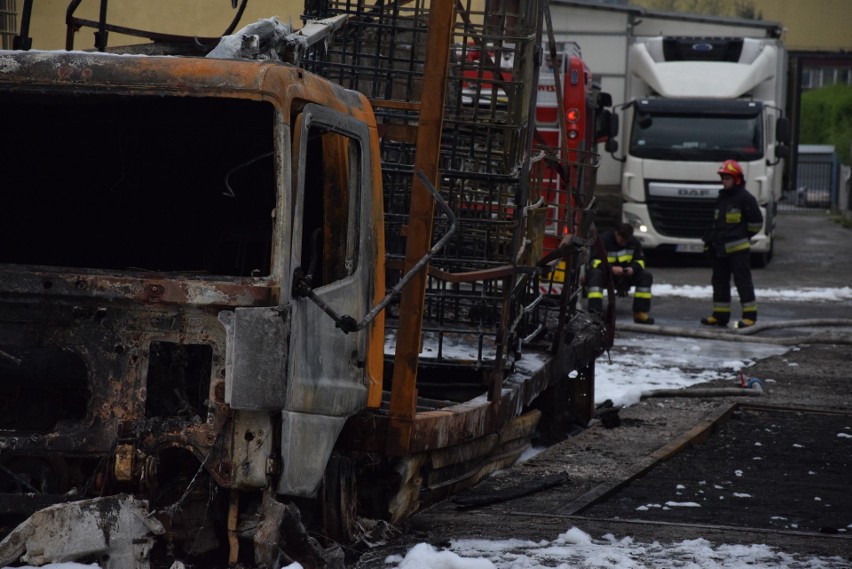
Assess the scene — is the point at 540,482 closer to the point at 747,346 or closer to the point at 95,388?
the point at 95,388

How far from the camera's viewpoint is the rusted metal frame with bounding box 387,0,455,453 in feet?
17.4

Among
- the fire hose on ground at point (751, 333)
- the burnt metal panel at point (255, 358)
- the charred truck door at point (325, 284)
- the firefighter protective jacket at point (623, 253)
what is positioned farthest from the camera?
the firefighter protective jacket at point (623, 253)

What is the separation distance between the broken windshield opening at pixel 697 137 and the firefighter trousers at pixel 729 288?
674cm

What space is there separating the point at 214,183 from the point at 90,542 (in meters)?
1.77

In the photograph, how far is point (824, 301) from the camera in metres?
17.9

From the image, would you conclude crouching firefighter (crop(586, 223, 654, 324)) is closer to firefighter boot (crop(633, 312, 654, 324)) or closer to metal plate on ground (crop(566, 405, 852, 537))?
firefighter boot (crop(633, 312, 654, 324))

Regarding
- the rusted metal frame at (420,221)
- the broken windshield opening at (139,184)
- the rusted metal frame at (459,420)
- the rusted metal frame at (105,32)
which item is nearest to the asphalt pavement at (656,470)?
the rusted metal frame at (459,420)

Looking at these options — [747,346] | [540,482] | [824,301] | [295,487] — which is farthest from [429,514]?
[824,301]

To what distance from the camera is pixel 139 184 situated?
5320 mm

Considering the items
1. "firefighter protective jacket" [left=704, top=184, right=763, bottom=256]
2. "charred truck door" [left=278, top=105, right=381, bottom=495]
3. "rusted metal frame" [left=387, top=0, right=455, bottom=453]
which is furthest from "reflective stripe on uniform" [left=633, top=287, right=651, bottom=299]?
"charred truck door" [left=278, top=105, right=381, bottom=495]

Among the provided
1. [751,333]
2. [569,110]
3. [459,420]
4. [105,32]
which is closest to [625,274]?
[751,333]

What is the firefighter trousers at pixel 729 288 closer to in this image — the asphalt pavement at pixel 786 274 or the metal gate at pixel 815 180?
the asphalt pavement at pixel 786 274

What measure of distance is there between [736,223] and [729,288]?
2.87ft

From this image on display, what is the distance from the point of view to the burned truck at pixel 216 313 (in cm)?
435
